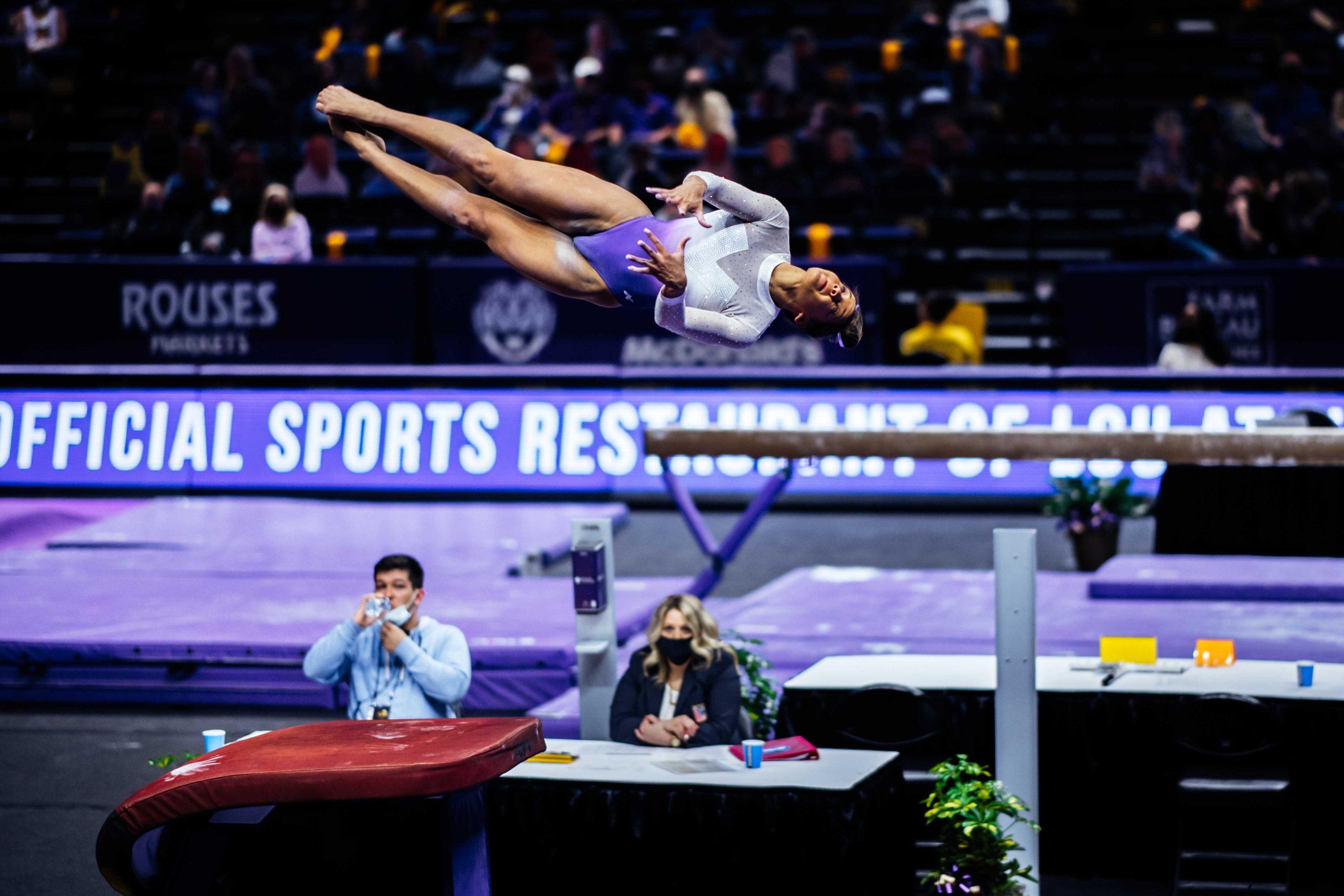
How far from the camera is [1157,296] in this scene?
11711mm

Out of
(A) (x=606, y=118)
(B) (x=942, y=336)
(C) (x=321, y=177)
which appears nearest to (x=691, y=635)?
(B) (x=942, y=336)

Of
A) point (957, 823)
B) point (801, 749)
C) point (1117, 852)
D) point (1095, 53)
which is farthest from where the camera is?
point (1095, 53)

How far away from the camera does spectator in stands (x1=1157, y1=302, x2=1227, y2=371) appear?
34.8ft

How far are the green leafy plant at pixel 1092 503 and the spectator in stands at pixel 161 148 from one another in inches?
330

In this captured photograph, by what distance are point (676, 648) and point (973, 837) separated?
132 centimetres

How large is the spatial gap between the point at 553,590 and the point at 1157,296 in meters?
5.47

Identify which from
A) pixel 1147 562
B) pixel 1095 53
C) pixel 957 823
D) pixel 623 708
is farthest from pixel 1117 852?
pixel 1095 53

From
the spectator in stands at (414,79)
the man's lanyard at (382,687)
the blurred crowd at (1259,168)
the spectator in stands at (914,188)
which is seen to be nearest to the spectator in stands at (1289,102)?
the blurred crowd at (1259,168)

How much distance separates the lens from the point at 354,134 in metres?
4.41

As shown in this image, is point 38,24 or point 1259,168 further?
point 38,24

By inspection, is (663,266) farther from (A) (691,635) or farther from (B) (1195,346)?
(B) (1195,346)

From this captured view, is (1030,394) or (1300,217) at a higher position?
(1300,217)

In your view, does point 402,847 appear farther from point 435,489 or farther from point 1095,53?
point 1095,53

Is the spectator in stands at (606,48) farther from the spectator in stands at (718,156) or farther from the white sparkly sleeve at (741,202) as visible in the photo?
the white sparkly sleeve at (741,202)
